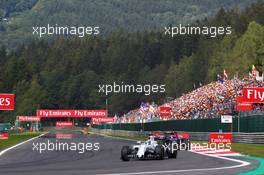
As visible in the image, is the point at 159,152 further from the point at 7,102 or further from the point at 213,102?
the point at 213,102

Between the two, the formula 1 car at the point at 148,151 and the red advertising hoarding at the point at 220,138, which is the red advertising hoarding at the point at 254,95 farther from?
the formula 1 car at the point at 148,151

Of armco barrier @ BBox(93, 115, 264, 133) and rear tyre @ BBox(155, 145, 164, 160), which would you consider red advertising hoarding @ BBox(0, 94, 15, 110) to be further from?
armco barrier @ BBox(93, 115, 264, 133)

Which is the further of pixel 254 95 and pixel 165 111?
pixel 165 111

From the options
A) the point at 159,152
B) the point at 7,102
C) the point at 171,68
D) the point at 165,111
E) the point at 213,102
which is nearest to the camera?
the point at 159,152

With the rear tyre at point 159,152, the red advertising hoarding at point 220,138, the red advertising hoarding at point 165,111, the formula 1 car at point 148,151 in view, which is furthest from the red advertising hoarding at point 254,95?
the red advertising hoarding at point 165,111

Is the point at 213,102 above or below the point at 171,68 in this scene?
below

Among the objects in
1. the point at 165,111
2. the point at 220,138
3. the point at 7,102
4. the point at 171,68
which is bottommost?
the point at 220,138

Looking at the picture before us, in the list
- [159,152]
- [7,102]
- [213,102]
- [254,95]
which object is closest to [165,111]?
[213,102]

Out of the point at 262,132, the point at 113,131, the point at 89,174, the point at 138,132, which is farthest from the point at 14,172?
the point at 113,131

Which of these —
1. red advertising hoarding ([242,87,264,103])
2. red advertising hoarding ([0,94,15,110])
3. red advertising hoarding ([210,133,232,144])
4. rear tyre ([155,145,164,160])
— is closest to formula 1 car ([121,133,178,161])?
rear tyre ([155,145,164,160])

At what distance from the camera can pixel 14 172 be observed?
1944cm

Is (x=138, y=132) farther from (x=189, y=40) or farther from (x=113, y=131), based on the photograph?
(x=189, y=40)

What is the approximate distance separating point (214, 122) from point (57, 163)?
23.5m

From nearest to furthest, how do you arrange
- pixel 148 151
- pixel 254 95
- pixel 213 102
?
pixel 148 151
pixel 254 95
pixel 213 102
